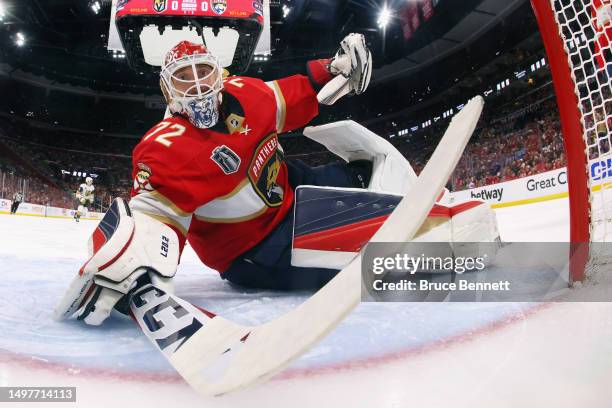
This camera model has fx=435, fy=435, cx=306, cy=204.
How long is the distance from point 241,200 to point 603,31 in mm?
1182

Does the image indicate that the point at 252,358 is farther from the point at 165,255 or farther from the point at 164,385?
the point at 165,255

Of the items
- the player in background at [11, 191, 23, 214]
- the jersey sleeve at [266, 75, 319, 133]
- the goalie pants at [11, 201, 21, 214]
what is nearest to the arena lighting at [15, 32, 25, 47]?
the player in background at [11, 191, 23, 214]

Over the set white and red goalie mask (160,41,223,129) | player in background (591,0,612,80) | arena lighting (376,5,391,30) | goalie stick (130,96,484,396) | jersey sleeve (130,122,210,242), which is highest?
arena lighting (376,5,391,30)

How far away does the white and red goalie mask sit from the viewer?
1.24m

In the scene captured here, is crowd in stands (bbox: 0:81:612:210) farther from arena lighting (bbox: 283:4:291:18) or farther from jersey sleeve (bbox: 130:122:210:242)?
arena lighting (bbox: 283:4:291:18)

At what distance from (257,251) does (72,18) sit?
44.2 ft

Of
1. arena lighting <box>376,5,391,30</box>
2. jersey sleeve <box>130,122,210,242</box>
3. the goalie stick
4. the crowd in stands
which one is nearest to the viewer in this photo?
the goalie stick

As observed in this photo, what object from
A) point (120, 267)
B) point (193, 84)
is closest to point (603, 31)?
point (193, 84)

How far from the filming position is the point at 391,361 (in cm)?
78

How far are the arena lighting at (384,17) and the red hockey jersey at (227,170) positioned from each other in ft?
35.3

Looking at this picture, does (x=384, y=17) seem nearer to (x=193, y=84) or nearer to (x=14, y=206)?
(x=14, y=206)

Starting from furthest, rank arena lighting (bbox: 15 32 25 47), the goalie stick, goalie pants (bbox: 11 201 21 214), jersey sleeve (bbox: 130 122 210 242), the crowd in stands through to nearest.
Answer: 1. arena lighting (bbox: 15 32 25 47)
2. goalie pants (bbox: 11 201 21 214)
3. the crowd in stands
4. jersey sleeve (bbox: 130 122 210 242)
5. the goalie stick

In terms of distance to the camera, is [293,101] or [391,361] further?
[293,101]

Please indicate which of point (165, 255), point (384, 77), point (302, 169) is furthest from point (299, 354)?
point (384, 77)
